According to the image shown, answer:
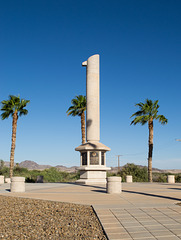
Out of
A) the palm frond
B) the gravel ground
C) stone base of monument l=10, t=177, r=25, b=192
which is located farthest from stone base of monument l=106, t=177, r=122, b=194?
the palm frond

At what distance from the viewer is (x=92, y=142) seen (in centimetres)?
2775

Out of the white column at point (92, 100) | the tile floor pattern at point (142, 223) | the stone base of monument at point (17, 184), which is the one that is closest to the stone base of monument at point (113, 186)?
the tile floor pattern at point (142, 223)

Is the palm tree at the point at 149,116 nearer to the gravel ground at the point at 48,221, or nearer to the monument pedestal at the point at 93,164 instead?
the monument pedestal at the point at 93,164

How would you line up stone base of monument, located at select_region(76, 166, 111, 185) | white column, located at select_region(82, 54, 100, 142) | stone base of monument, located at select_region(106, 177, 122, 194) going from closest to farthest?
stone base of monument, located at select_region(106, 177, 122, 194), stone base of monument, located at select_region(76, 166, 111, 185), white column, located at select_region(82, 54, 100, 142)

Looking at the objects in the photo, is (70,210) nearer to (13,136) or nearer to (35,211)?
(35,211)

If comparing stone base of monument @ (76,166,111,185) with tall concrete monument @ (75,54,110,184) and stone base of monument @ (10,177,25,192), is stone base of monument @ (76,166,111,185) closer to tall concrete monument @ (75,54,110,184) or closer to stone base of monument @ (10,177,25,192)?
tall concrete monument @ (75,54,110,184)

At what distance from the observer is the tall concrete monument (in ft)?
86.7

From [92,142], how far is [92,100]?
15.0 feet

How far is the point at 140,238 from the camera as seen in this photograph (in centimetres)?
774

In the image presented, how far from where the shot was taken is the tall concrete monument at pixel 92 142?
2642cm

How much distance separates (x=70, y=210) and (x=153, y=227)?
13.0 feet

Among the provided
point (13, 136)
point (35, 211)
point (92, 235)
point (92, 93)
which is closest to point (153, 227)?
point (92, 235)

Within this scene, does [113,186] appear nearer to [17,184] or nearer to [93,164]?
[17,184]

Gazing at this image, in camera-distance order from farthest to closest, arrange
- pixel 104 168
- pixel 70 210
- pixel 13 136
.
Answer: pixel 13 136 → pixel 104 168 → pixel 70 210
